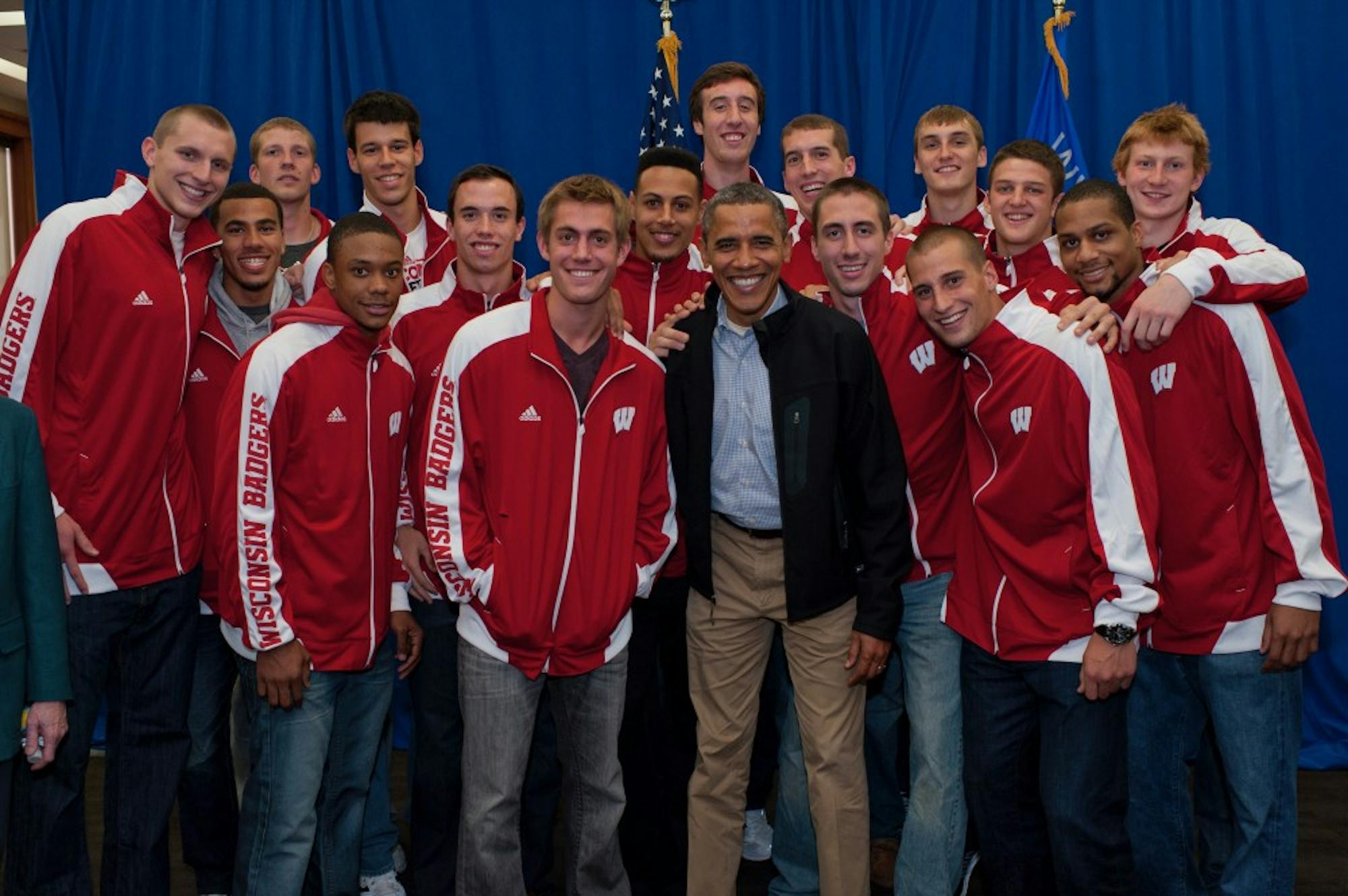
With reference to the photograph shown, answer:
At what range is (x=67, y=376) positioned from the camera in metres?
3.00

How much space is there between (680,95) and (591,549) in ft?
8.86

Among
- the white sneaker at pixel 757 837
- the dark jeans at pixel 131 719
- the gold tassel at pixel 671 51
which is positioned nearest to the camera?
the dark jeans at pixel 131 719

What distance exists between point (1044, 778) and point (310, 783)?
1.74m

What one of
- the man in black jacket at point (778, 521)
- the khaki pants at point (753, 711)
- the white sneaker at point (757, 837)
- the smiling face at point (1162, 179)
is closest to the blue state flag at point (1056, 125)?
the smiling face at point (1162, 179)

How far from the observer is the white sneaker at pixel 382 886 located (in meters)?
3.48

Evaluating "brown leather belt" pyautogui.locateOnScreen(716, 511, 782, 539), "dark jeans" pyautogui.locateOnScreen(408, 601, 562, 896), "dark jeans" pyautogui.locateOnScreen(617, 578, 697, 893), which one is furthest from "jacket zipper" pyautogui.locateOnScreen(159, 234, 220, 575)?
"brown leather belt" pyautogui.locateOnScreen(716, 511, 782, 539)

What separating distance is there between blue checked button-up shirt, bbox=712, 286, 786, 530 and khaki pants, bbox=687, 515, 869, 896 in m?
0.08

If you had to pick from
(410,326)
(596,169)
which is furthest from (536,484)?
(596,169)

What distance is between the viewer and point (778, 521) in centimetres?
293

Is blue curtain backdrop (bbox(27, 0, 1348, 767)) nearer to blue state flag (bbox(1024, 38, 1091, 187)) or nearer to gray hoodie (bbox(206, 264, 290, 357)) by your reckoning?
blue state flag (bbox(1024, 38, 1091, 187))

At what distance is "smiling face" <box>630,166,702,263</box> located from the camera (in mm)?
3389

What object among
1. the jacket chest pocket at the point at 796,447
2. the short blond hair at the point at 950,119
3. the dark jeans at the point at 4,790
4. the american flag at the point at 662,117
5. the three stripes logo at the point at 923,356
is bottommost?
the dark jeans at the point at 4,790

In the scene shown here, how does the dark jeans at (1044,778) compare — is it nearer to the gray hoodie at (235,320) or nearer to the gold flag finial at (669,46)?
the gray hoodie at (235,320)

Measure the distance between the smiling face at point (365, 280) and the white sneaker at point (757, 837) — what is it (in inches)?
75.9
